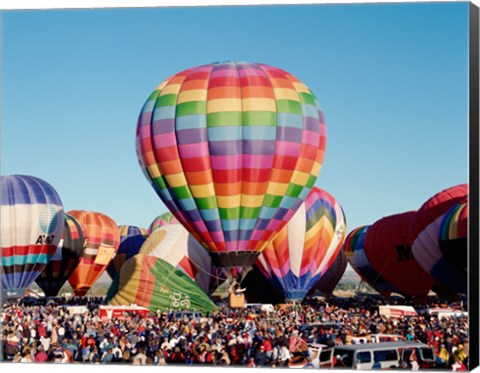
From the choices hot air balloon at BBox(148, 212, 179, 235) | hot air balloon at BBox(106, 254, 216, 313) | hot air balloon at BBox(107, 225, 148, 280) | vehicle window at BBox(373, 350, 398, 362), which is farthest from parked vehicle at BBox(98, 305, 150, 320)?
hot air balloon at BBox(148, 212, 179, 235)

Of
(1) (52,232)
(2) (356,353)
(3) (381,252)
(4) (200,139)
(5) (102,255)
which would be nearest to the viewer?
(2) (356,353)

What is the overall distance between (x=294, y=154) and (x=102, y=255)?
17929mm

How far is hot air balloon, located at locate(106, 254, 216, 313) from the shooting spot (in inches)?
939

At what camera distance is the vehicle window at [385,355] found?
13.9m

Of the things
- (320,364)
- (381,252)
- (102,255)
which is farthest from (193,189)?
(102,255)

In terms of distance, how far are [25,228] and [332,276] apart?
16881mm

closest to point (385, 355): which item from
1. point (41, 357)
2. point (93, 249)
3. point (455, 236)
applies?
point (41, 357)

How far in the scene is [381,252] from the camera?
3534cm

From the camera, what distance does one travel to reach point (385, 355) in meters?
13.9

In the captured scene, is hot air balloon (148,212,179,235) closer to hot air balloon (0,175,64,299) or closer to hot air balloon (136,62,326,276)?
hot air balloon (0,175,64,299)

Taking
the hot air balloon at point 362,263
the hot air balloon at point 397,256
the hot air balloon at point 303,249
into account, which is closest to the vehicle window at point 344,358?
the hot air balloon at point 303,249

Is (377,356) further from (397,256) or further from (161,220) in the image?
(161,220)

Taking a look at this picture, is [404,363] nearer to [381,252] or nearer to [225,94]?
[225,94]

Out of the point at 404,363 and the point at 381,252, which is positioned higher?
the point at 381,252
